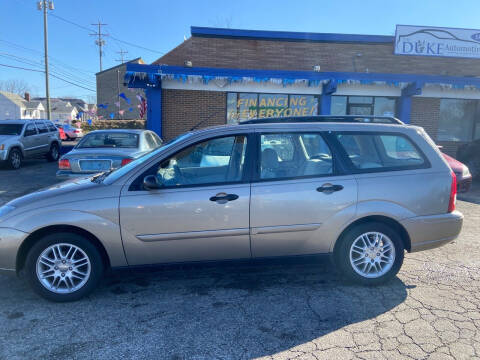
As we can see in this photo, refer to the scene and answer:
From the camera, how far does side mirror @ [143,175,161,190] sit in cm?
339

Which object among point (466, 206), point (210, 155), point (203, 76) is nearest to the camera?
point (210, 155)

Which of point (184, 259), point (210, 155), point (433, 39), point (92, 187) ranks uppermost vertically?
point (433, 39)

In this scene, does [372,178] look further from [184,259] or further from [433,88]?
[433,88]

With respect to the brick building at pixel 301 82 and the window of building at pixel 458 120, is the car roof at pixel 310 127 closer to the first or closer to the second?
the brick building at pixel 301 82

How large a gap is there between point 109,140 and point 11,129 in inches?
304

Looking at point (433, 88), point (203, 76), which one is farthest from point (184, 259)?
point (433, 88)

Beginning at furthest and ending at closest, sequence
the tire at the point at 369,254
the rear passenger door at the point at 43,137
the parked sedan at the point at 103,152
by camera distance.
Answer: the rear passenger door at the point at 43,137
the parked sedan at the point at 103,152
the tire at the point at 369,254

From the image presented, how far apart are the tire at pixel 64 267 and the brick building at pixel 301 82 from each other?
29.9 ft

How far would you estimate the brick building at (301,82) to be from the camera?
12906 mm

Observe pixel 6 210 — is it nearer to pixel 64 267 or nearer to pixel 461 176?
pixel 64 267

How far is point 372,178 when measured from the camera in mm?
3748

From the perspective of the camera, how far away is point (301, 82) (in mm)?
13570

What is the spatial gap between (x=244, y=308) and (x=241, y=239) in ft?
2.07

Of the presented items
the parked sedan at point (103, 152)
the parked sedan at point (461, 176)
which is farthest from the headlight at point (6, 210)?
the parked sedan at point (461, 176)
